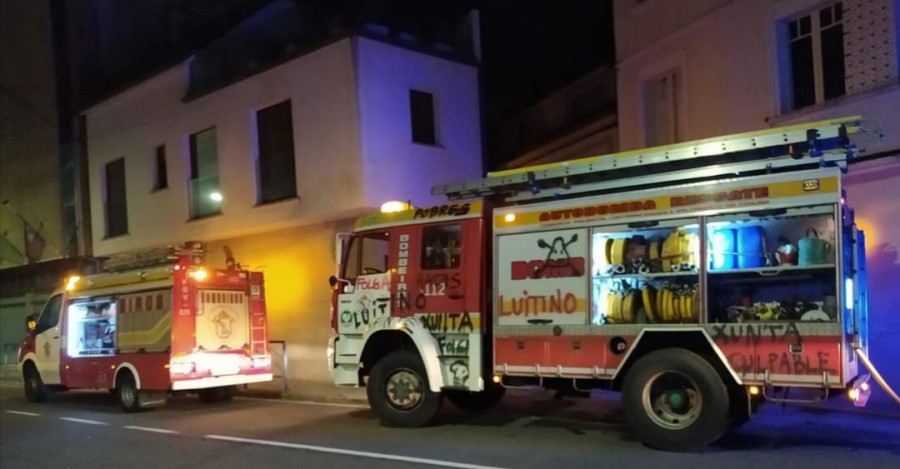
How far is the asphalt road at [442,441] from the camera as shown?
7.69 metres

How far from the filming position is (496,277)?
921 centimetres

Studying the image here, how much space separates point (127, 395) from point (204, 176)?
22.7 feet

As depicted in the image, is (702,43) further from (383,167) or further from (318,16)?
(318,16)

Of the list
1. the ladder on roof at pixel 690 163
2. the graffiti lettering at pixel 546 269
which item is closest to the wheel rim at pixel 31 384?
the ladder on roof at pixel 690 163

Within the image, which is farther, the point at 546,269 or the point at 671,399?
the point at 546,269

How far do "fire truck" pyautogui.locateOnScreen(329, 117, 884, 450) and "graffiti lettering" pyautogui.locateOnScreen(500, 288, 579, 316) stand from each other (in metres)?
0.02

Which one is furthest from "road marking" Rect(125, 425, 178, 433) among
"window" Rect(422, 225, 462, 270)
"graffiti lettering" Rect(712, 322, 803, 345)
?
"graffiti lettering" Rect(712, 322, 803, 345)

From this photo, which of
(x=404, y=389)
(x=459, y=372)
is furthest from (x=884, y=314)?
(x=404, y=389)

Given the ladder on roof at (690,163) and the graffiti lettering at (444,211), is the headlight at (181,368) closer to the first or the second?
→ the graffiti lettering at (444,211)

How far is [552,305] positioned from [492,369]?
1.18m

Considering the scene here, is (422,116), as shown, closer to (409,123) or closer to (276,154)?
(409,123)

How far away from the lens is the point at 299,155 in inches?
634

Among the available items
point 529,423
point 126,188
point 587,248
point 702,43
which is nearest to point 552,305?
point 587,248

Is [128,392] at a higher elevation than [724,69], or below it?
below
